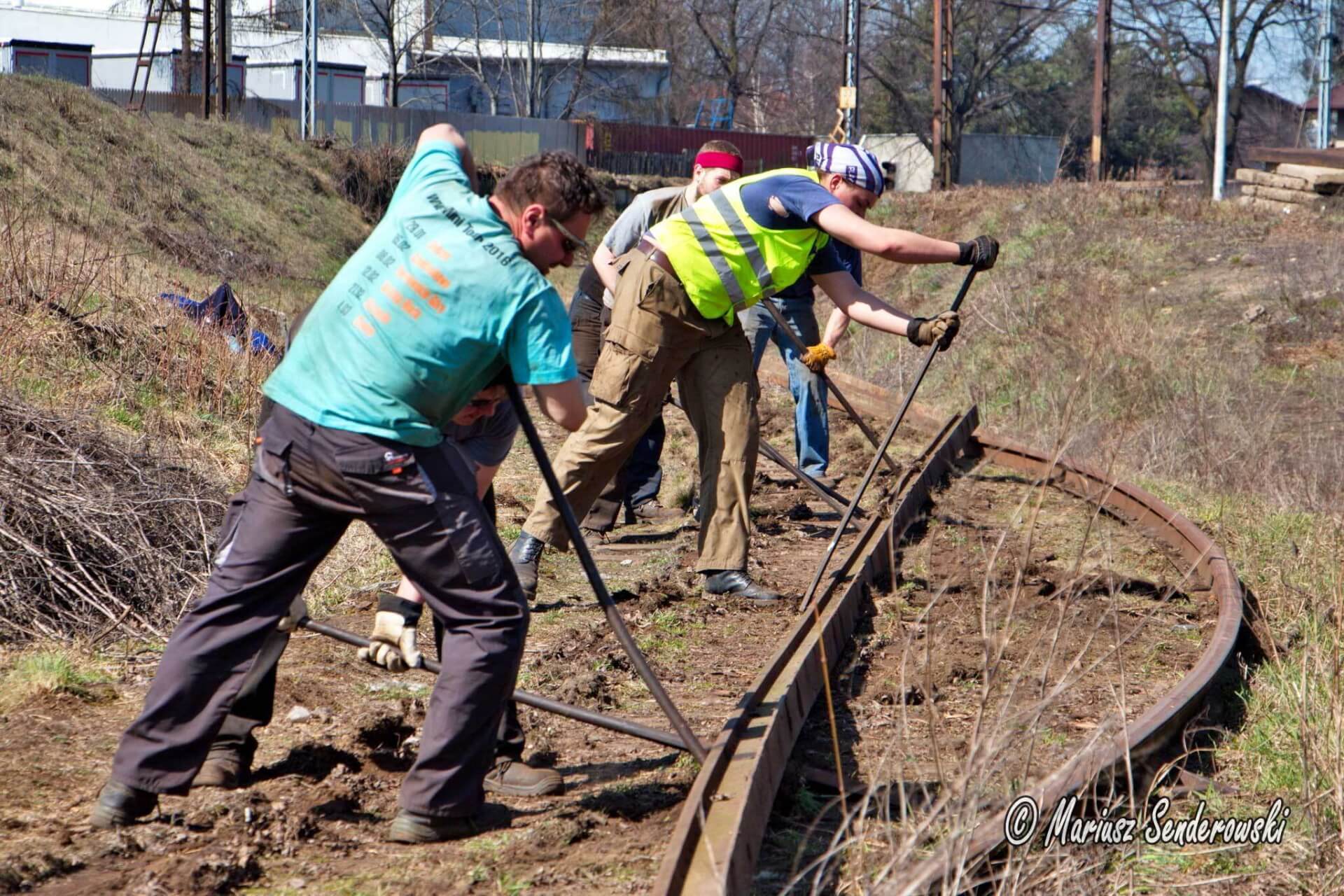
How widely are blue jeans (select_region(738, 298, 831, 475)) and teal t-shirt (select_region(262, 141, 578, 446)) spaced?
4.87 meters

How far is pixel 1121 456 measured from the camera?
9664mm

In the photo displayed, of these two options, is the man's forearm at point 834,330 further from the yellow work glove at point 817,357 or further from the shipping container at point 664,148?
the shipping container at point 664,148

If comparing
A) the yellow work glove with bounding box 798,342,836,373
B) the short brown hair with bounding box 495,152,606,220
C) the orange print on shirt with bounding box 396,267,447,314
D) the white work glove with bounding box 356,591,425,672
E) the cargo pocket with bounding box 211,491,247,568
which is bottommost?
the white work glove with bounding box 356,591,425,672

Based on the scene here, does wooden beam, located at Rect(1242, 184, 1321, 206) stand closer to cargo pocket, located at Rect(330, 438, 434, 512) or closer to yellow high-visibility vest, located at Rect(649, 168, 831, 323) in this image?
yellow high-visibility vest, located at Rect(649, 168, 831, 323)

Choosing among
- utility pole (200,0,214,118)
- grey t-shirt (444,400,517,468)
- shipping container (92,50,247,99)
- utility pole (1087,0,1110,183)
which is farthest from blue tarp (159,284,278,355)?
shipping container (92,50,247,99)

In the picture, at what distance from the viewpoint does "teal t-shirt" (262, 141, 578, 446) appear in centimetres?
316

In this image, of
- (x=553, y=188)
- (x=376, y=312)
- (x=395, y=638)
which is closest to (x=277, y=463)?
(x=376, y=312)

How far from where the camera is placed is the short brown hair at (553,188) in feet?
10.9

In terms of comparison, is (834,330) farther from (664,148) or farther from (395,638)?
(664,148)

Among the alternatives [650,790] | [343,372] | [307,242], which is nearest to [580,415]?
[343,372]

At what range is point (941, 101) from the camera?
31000mm

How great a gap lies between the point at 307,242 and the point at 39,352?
1593 centimetres

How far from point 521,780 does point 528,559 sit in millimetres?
2066

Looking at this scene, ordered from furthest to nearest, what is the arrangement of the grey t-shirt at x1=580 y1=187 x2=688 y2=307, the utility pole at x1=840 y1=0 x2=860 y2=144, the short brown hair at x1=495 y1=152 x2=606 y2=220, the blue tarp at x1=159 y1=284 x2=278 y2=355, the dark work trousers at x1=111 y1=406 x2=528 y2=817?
the utility pole at x1=840 y1=0 x2=860 y2=144 < the blue tarp at x1=159 y1=284 x2=278 y2=355 < the grey t-shirt at x1=580 y1=187 x2=688 y2=307 < the short brown hair at x1=495 y1=152 x2=606 y2=220 < the dark work trousers at x1=111 y1=406 x2=528 y2=817
